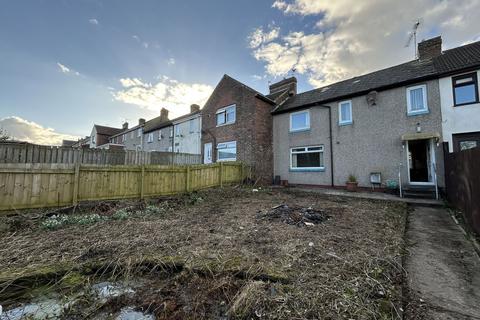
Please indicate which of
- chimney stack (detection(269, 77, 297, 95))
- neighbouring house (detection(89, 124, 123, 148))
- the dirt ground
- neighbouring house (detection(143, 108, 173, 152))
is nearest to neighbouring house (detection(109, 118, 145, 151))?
neighbouring house (detection(143, 108, 173, 152))

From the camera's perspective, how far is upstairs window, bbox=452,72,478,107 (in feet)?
26.4

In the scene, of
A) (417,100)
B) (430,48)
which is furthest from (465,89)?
(430,48)

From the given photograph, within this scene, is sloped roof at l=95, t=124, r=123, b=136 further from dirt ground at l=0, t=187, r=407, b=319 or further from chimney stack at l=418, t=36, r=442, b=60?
chimney stack at l=418, t=36, r=442, b=60

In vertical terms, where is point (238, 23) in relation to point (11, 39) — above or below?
above

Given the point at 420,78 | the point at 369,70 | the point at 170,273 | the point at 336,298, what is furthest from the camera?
the point at 369,70

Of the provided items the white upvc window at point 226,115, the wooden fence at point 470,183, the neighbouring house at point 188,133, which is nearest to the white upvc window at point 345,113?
the wooden fence at point 470,183

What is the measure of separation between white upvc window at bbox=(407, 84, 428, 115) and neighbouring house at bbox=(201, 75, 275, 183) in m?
7.86

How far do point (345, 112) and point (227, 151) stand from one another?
27.6ft

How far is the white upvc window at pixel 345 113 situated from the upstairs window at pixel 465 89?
4028 millimetres

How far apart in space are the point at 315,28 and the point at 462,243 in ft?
37.8

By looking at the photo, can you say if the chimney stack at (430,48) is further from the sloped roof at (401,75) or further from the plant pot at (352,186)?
the plant pot at (352,186)

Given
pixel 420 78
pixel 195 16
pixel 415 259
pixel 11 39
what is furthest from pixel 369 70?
pixel 11 39

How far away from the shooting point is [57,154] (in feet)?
26.5

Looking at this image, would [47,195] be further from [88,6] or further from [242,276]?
[88,6]
